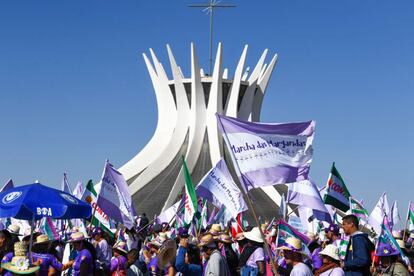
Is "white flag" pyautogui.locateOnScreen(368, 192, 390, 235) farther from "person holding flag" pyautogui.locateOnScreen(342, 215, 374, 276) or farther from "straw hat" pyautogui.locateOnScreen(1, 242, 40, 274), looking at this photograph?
"straw hat" pyautogui.locateOnScreen(1, 242, 40, 274)

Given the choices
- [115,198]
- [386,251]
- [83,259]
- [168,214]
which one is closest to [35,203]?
[83,259]

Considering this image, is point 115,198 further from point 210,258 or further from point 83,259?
point 210,258

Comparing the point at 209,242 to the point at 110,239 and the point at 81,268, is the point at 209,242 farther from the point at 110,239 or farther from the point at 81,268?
the point at 110,239

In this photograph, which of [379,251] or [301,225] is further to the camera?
[301,225]

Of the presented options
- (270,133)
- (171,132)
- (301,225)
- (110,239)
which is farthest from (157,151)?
(270,133)

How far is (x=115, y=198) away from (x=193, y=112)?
26124 millimetres

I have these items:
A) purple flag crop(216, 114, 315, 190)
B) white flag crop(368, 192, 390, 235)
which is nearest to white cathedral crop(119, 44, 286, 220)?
white flag crop(368, 192, 390, 235)

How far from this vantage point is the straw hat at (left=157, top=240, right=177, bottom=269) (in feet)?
25.8

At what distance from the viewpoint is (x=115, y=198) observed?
12.7 metres

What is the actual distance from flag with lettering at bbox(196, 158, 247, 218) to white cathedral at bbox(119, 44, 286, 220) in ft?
68.4

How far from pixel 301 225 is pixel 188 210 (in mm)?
3508

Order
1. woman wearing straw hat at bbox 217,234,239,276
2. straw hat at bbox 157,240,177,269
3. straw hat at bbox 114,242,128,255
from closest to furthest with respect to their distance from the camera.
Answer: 1. straw hat at bbox 157,240,177,269
2. straw hat at bbox 114,242,128,255
3. woman wearing straw hat at bbox 217,234,239,276

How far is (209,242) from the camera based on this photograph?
8.10m

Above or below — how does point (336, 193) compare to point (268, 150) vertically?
below
